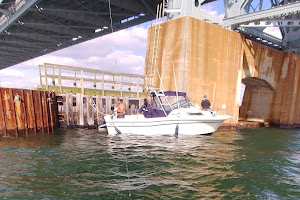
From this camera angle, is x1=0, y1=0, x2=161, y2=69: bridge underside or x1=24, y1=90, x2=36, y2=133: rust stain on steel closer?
x1=24, y1=90, x2=36, y2=133: rust stain on steel

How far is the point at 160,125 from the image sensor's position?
1230cm

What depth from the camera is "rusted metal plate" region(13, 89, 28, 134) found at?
39.7 ft

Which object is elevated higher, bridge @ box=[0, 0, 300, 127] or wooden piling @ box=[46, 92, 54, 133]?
bridge @ box=[0, 0, 300, 127]

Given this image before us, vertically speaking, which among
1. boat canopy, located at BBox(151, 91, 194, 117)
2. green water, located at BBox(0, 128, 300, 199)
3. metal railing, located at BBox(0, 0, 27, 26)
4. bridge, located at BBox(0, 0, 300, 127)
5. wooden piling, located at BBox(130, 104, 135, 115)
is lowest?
green water, located at BBox(0, 128, 300, 199)

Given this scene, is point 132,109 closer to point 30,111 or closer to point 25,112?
point 30,111

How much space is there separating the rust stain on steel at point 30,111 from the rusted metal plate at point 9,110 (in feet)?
2.45

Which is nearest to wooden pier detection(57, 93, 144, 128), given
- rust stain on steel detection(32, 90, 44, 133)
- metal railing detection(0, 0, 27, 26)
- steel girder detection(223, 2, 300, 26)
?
rust stain on steel detection(32, 90, 44, 133)

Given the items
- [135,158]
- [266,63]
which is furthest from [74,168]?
[266,63]

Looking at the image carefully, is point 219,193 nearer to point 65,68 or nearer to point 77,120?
point 77,120

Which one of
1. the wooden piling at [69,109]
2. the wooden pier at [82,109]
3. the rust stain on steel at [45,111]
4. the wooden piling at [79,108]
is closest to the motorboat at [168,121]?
the wooden pier at [82,109]

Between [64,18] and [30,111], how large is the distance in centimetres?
2325

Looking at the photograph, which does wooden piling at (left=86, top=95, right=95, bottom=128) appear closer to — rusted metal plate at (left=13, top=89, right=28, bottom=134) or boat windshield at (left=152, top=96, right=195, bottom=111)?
rusted metal plate at (left=13, top=89, right=28, bottom=134)

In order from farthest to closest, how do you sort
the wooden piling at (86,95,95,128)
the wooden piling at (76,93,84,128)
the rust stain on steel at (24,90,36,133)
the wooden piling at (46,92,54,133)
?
the wooden piling at (86,95,95,128) → the wooden piling at (76,93,84,128) → the wooden piling at (46,92,54,133) → the rust stain on steel at (24,90,36,133)

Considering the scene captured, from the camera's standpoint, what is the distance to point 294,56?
23375 mm
